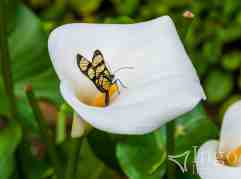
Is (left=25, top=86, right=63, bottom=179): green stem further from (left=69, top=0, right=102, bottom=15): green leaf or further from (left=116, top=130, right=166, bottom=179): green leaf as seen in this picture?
(left=69, top=0, right=102, bottom=15): green leaf

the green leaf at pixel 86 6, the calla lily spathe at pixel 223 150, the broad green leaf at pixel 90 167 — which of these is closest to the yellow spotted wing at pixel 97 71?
the calla lily spathe at pixel 223 150

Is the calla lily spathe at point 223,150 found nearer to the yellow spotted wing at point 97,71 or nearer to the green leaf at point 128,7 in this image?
the yellow spotted wing at point 97,71

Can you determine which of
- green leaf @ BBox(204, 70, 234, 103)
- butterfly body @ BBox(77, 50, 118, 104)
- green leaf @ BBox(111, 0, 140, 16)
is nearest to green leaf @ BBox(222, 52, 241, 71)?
green leaf @ BBox(204, 70, 234, 103)

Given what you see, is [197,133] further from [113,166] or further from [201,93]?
[201,93]

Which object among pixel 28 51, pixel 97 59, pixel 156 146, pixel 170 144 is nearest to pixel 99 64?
pixel 97 59

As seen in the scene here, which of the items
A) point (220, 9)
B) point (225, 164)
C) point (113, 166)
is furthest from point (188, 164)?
point (220, 9)

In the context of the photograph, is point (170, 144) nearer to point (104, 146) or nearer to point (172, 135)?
point (172, 135)
